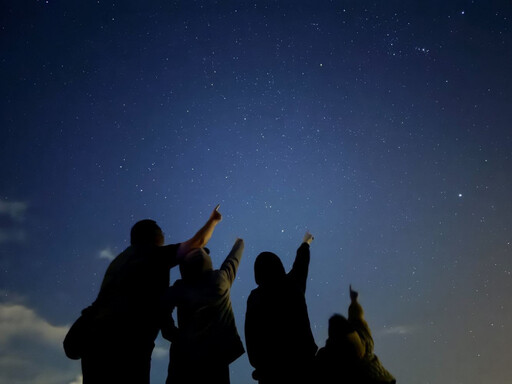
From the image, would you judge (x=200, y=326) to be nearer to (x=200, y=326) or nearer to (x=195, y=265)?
(x=200, y=326)

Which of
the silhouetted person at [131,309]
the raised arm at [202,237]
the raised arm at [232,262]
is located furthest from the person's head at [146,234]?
the raised arm at [232,262]

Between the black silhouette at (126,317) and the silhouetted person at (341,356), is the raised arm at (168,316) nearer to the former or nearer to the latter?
the black silhouette at (126,317)

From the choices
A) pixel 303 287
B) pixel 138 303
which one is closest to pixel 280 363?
pixel 303 287

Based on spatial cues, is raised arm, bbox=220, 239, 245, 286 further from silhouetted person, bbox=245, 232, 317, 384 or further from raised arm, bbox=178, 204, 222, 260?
raised arm, bbox=178, 204, 222, 260

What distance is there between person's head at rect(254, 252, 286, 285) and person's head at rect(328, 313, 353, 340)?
630 mm

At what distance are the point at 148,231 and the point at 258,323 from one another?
1.17 m

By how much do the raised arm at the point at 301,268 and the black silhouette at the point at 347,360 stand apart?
43 centimetres

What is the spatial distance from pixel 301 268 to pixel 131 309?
57.9 inches

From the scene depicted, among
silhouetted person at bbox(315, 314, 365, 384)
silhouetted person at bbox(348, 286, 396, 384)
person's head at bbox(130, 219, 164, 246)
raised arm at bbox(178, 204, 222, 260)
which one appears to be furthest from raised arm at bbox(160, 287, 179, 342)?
silhouetted person at bbox(348, 286, 396, 384)

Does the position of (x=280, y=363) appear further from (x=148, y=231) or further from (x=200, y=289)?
(x=148, y=231)

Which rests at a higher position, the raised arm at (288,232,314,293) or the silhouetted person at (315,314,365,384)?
the raised arm at (288,232,314,293)

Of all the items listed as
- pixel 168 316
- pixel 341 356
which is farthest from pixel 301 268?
pixel 168 316

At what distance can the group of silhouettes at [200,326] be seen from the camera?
2.47 metres

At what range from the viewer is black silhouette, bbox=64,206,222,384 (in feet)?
8.01
